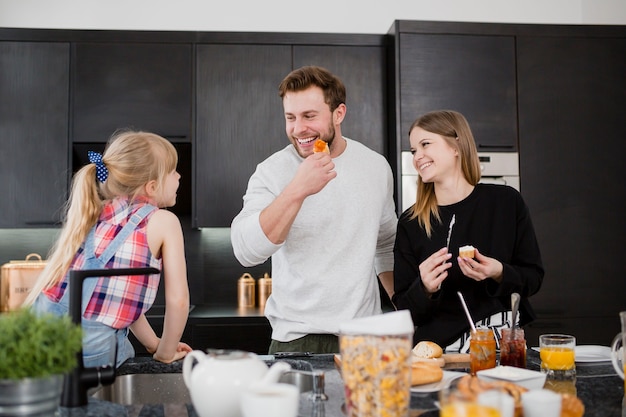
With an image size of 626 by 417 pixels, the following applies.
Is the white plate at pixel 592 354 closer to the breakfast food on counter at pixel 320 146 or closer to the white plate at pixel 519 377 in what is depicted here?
the white plate at pixel 519 377

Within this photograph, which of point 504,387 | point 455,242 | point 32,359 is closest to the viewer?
point 32,359

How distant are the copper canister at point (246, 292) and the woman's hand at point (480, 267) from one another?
2.07 metres

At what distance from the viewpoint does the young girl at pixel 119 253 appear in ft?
5.03

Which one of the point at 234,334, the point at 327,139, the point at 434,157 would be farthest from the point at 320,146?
the point at 234,334

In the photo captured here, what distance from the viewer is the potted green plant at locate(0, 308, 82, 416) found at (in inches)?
38.7

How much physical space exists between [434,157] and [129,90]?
6.77ft

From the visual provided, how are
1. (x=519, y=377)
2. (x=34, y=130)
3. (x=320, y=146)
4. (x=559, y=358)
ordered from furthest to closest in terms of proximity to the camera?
(x=34, y=130)
(x=320, y=146)
(x=559, y=358)
(x=519, y=377)

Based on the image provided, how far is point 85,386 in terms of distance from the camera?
1229 mm

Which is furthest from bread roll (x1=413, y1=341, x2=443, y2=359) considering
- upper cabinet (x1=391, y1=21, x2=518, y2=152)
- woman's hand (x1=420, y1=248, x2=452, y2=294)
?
upper cabinet (x1=391, y1=21, x2=518, y2=152)

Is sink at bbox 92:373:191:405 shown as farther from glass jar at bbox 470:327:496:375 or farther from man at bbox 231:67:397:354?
glass jar at bbox 470:327:496:375

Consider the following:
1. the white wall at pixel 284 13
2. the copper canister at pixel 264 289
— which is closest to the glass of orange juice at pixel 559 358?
the copper canister at pixel 264 289

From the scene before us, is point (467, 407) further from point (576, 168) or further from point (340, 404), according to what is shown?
point (576, 168)

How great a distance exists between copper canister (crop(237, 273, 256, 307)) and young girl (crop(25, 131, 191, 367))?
1983 millimetres

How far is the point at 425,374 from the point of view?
1.34 m
